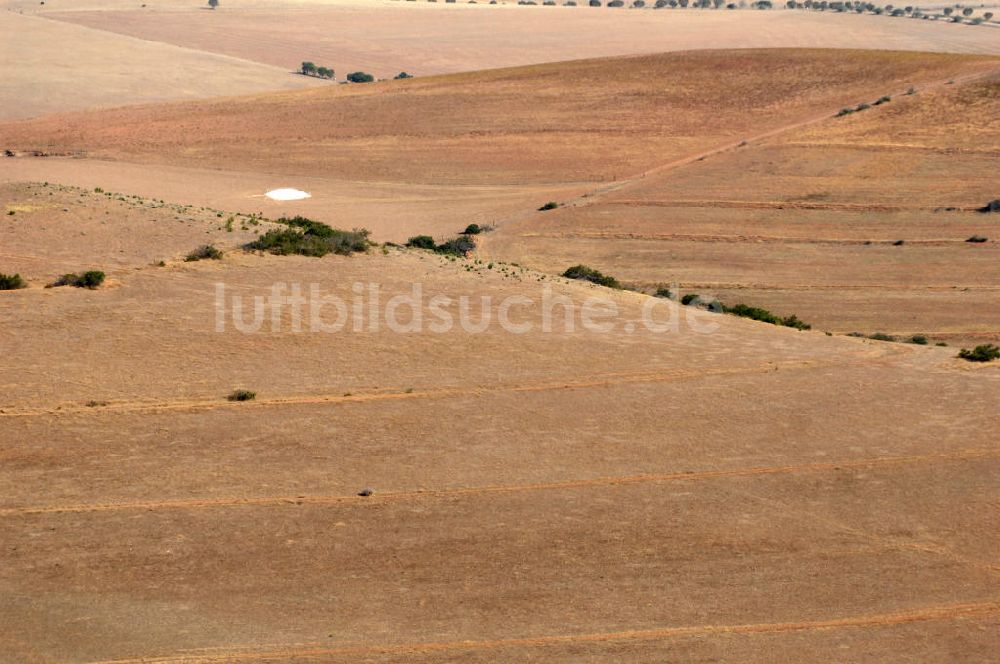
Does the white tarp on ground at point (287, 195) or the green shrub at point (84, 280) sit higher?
the white tarp on ground at point (287, 195)

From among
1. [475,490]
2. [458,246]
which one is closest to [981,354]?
[475,490]

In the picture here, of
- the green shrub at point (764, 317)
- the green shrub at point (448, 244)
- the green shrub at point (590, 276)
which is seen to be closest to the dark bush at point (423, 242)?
the green shrub at point (448, 244)

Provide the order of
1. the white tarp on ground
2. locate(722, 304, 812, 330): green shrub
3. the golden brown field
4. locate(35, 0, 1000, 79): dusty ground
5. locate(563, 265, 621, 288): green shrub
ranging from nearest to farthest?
the golden brown field, locate(722, 304, 812, 330): green shrub, locate(563, 265, 621, 288): green shrub, the white tarp on ground, locate(35, 0, 1000, 79): dusty ground

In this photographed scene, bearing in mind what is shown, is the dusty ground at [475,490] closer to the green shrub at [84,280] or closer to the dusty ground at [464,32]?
the green shrub at [84,280]

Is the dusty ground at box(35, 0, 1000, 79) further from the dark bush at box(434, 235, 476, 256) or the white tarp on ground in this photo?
the dark bush at box(434, 235, 476, 256)

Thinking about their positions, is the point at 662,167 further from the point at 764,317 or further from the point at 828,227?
the point at 764,317

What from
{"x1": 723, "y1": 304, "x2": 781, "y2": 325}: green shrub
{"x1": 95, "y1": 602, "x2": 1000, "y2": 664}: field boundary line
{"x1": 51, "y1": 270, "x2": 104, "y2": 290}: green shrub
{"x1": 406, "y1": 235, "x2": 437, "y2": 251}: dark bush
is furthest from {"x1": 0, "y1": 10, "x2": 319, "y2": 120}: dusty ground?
{"x1": 95, "y1": 602, "x2": 1000, "y2": 664}: field boundary line
